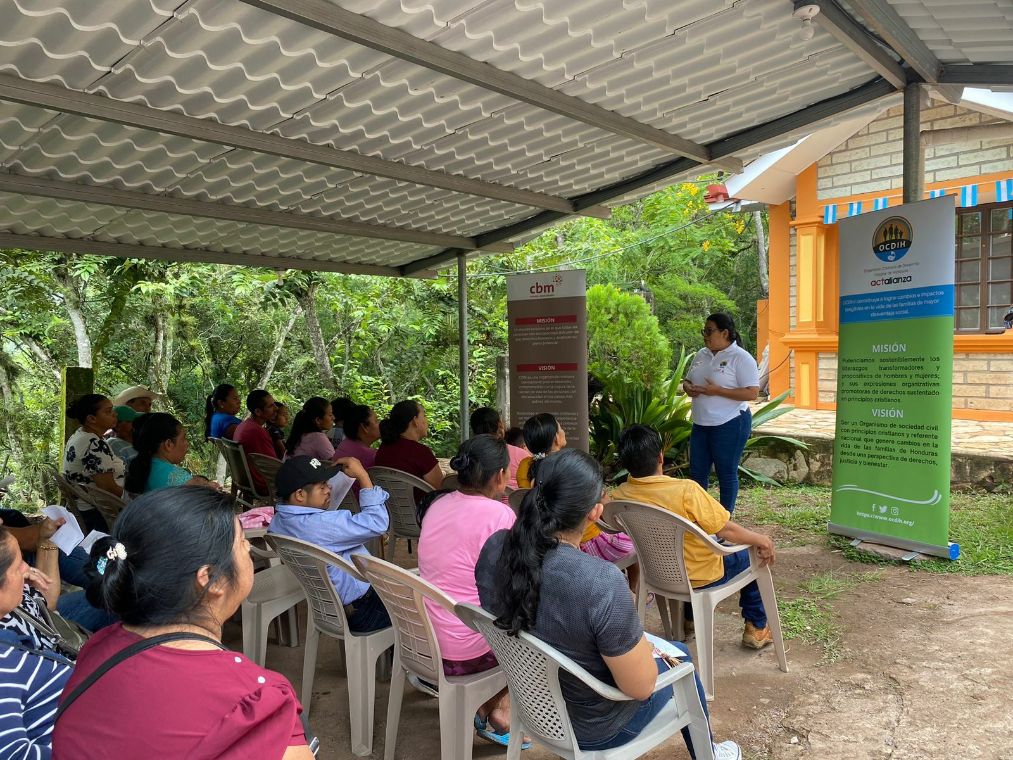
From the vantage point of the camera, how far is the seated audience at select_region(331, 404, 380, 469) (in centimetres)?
468

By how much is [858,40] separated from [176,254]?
4.89 meters

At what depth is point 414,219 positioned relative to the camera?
605 cm

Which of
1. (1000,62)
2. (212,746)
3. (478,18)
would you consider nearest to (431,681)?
(212,746)

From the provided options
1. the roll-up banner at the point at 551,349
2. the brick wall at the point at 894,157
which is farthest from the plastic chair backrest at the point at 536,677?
the brick wall at the point at 894,157

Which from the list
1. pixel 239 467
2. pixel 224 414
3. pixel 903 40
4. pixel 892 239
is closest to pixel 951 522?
pixel 892 239

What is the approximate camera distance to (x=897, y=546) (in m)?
4.62

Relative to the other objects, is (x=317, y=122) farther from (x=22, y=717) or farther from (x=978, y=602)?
(x=978, y=602)

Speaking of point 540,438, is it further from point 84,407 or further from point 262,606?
point 84,407

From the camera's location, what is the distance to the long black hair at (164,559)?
4.37ft

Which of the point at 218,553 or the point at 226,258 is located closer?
the point at 218,553

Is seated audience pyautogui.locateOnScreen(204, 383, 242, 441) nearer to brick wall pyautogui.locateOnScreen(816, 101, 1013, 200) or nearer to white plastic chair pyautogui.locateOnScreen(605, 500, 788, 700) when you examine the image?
white plastic chair pyautogui.locateOnScreen(605, 500, 788, 700)

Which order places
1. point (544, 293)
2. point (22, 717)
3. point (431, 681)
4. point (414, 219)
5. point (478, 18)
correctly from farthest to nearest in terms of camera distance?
point (544, 293) < point (414, 219) < point (478, 18) < point (431, 681) < point (22, 717)

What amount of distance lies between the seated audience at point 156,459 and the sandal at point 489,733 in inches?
74.3

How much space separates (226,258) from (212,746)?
5.51m
